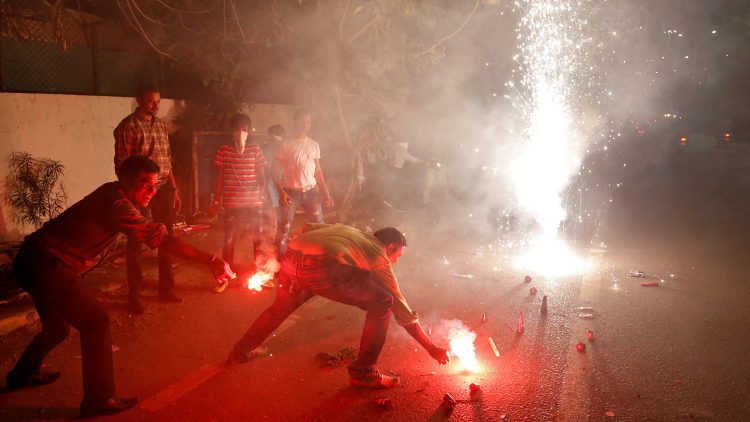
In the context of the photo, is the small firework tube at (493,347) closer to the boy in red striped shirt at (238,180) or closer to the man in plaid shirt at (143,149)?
the boy in red striped shirt at (238,180)

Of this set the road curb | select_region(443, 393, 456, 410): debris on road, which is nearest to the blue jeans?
the road curb

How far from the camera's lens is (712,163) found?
24.1 m

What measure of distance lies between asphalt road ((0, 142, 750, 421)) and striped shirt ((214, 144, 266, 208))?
1.02m

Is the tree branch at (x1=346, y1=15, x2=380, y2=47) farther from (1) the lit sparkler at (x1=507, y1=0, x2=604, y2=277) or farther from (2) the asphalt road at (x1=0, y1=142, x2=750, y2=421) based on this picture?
(1) the lit sparkler at (x1=507, y1=0, x2=604, y2=277)

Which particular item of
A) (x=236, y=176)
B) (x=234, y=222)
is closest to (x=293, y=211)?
(x=234, y=222)

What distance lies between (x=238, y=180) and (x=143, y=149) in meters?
1.08

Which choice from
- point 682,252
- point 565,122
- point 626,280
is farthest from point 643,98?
point 626,280

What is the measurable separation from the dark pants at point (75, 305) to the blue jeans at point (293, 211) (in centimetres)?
341

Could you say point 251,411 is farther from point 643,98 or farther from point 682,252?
point 643,98

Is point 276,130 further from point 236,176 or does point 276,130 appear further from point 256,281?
point 256,281

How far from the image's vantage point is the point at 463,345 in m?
4.67

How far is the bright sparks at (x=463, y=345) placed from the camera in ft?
14.3

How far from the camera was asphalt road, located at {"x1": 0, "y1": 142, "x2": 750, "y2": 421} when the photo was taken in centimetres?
371

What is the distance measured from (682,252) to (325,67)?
21.7 ft
